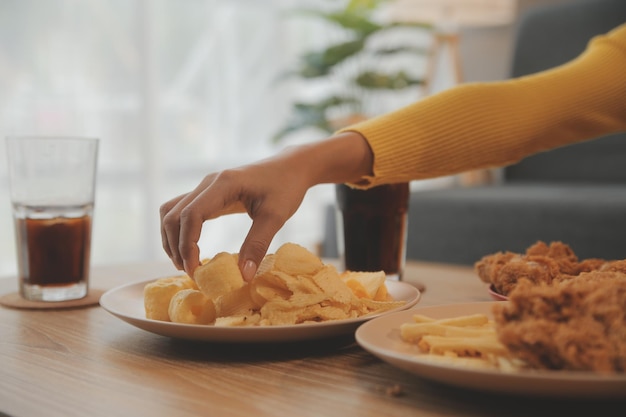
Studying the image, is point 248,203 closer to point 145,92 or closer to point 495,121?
point 495,121

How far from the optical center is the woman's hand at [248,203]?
2.48 ft

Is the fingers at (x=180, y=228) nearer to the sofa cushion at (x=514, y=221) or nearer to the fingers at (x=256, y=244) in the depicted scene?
the fingers at (x=256, y=244)

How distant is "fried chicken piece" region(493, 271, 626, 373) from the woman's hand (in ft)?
0.96

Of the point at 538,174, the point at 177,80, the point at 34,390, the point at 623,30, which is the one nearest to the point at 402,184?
the point at 623,30

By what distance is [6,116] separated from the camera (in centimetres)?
319

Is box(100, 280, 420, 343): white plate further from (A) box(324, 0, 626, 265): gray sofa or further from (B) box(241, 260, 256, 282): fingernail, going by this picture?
(A) box(324, 0, 626, 265): gray sofa

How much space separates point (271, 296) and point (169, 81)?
10.9 feet

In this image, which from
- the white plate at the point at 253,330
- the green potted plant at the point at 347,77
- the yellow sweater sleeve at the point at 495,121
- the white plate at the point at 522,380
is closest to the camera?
the white plate at the point at 522,380

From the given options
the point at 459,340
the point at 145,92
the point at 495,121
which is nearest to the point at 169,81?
the point at 145,92

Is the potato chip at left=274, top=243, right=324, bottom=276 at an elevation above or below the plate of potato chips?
above

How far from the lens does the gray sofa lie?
2.37 meters

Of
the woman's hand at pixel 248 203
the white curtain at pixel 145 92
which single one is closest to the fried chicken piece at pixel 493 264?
the woman's hand at pixel 248 203

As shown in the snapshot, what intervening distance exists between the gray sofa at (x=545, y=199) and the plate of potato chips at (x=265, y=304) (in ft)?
5.68

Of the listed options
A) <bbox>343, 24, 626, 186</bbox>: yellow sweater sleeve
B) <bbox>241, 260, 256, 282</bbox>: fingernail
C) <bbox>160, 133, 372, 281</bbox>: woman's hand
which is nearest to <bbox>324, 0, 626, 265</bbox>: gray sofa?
<bbox>343, 24, 626, 186</bbox>: yellow sweater sleeve
